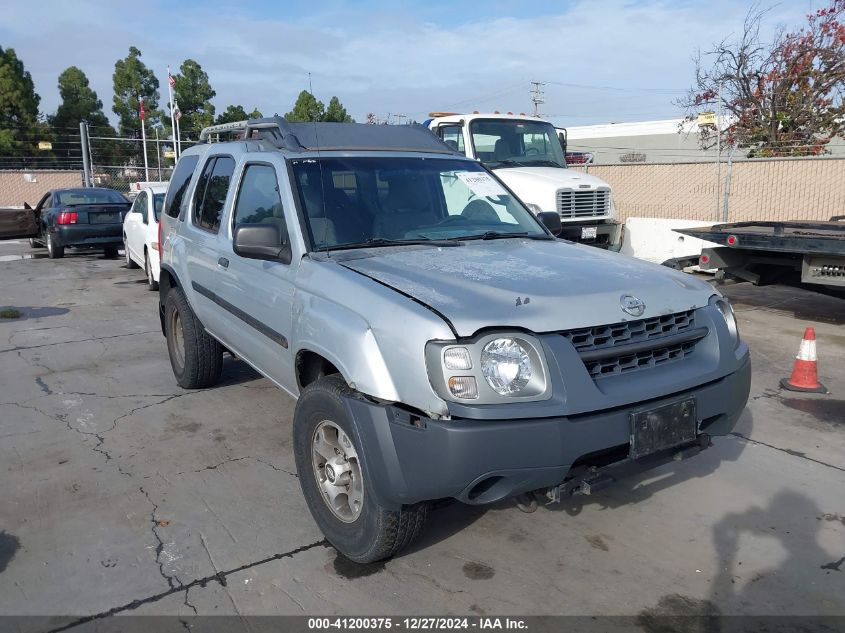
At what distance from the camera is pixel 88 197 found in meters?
15.1

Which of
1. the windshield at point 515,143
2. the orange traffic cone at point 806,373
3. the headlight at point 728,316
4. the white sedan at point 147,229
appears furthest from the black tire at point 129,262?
the headlight at point 728,316

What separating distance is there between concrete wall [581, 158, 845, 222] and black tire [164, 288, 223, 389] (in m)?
12.9

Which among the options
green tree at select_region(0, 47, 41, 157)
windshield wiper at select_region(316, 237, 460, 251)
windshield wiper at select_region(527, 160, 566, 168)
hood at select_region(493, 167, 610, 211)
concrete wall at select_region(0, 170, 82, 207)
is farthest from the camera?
green tree at select_region(0, 47, 41, 157)

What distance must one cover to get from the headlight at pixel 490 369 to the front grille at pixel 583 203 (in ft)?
24.8

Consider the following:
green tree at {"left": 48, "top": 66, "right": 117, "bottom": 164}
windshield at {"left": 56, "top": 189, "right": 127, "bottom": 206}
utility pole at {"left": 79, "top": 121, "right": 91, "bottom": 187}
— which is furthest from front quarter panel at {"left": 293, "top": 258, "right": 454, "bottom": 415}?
green tree at {"left": 48, "top": 66, "right": 117, "bottom": 164}

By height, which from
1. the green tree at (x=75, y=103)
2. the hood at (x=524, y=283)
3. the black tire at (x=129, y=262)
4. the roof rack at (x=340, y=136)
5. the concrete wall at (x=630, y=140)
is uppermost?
the green tree at (x=75, y=103)

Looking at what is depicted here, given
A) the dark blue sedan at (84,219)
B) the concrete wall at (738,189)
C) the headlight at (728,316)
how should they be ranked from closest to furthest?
the headlight at (728,316)
the concrete wall at (738,189)
the dark blue sedan at (84,219)

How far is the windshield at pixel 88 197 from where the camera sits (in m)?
15.0

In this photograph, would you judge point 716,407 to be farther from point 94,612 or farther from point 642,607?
point 94,612

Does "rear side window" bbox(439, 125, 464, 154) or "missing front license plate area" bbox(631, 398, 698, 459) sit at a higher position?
"rear side window" bbox(439, 125, 464, 154)

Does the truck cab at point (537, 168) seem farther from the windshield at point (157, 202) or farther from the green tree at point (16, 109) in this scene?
the green tree at point (16, 109)

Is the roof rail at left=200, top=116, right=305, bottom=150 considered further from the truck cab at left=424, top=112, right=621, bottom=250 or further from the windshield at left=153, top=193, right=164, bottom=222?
the windshield at left=153, top=193, right=164, bottom=222

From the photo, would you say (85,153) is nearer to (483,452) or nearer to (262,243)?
(262,243)

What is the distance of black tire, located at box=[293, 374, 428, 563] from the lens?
299cm
